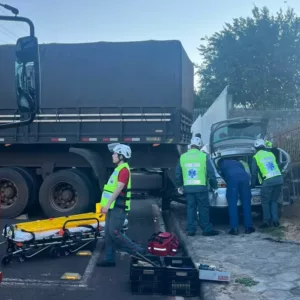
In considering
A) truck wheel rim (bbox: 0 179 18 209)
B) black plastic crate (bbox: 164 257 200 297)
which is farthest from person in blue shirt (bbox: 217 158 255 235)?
truck wheel rim (bbox: 0 179 18 209)

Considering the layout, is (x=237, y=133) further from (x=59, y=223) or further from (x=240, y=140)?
(x=59, y=223)

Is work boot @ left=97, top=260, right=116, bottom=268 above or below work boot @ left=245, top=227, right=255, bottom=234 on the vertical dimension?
below

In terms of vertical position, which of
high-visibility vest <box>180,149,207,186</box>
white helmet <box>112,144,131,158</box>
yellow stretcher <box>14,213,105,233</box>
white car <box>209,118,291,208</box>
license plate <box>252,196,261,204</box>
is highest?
white car <box>209,118,291,208</box>

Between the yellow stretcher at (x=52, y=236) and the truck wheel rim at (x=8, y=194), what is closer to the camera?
the yellow stretcher at (x=52, y=236)

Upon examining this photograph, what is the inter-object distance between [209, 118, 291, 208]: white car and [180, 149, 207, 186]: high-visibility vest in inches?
34.1

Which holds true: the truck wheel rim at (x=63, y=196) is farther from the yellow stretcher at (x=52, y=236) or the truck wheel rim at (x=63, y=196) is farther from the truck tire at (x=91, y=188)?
the yellow stretcher at (x=52, y=236)

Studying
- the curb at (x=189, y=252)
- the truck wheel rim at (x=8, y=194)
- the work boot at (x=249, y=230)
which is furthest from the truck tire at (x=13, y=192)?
the work boot at (x=249, y=230)

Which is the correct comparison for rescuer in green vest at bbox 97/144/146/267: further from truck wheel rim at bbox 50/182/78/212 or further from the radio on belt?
truck wheel rim at bbox 50/182/78/212

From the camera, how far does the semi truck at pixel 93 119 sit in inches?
393

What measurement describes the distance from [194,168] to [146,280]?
3312 mm

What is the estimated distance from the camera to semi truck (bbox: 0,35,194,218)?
9.99 m

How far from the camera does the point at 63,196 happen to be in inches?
411

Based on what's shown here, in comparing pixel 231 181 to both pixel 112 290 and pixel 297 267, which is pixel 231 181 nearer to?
pixel 297 267

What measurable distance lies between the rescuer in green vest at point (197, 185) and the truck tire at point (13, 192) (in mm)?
3532
